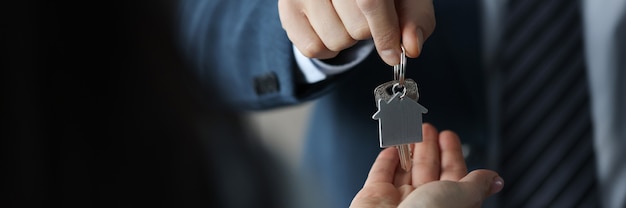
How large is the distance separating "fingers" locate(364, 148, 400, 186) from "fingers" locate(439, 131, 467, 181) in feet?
0.10

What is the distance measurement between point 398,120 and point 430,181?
2.9 inches

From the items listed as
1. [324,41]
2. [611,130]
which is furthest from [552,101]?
[324,41]

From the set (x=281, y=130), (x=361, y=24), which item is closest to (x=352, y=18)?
(x=361, y=24)

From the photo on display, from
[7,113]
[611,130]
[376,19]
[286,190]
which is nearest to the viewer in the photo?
[376,19]

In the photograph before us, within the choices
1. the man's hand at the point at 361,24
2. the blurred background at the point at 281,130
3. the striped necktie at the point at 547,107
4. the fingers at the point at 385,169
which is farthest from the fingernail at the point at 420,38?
the blurred background at the point at 281,130

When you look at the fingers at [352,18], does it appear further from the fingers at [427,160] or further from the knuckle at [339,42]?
the fingers at [427,160]

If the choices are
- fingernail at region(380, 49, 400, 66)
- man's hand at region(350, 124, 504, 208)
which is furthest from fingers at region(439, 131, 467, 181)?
fingernail at region(380, 49, 400, 66)

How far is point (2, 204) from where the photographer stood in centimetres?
79

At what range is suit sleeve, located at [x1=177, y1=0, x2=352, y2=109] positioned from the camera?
59 centimetres

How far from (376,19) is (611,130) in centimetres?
30

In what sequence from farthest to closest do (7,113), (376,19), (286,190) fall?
(286,190)
(7,113)
(376,19)

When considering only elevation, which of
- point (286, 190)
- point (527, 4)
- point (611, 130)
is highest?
point (527, 4)

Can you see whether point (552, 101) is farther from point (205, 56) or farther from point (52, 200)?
point (52, 200)

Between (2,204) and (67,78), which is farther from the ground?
(67,78)
